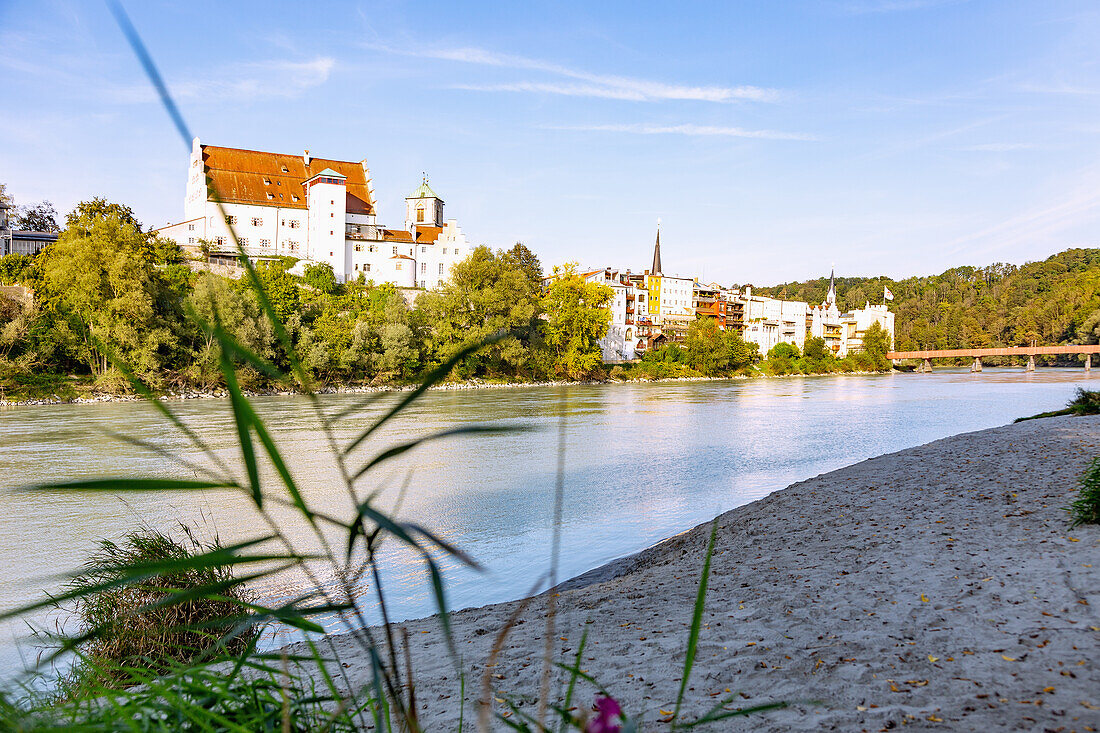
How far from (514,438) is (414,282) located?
38.3 m

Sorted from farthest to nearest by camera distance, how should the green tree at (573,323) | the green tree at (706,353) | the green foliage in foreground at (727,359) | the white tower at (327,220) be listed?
the green tree at (706,353) < the green foliage in foreground at (727,359) < the white tower at (327,220) < the green tree at (573,323)

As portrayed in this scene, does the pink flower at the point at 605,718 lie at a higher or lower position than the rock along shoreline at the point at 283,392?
higher

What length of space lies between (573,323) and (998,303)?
272ft

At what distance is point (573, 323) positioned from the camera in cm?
4806

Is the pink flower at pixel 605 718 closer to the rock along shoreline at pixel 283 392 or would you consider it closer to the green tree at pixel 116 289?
the rock along shoreline at pixel 283 392

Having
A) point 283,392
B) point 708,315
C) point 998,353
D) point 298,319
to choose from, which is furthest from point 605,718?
point 708,315

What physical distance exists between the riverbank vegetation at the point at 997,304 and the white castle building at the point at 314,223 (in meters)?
63.9

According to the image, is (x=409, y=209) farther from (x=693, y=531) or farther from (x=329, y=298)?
(x=693, y=531)

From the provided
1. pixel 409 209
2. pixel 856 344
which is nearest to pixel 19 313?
pixel 409 209

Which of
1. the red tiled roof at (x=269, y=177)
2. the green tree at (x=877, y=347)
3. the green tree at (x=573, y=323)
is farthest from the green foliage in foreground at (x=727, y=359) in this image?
the red tiled roof at (x=269, y=177)

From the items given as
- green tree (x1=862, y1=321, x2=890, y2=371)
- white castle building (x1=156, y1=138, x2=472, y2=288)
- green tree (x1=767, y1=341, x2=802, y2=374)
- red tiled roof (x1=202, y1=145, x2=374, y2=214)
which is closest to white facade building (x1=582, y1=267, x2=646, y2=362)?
green tree (x1=767, y1=341, x2=802, y2=374)

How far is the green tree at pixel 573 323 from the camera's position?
156ft

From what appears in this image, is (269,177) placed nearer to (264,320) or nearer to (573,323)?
(573,323)

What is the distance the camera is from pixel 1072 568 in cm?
424
